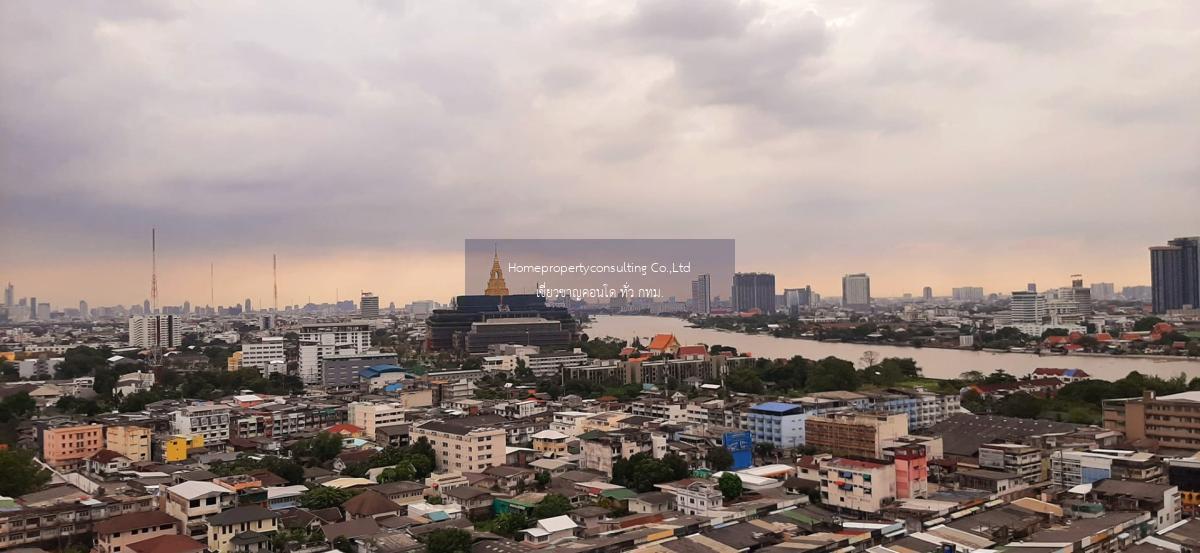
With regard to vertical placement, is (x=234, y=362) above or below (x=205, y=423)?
above

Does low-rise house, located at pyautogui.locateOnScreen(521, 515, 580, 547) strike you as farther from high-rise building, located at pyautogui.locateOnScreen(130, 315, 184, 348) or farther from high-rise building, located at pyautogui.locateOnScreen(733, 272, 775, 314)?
high-rise building, located at pyautogui.locateOnScreen(733, 272, 775, 314)

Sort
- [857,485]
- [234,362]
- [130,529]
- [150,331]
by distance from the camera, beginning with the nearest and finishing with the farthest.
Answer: [130,529] < [857,485] < [234,362] < [150,331]

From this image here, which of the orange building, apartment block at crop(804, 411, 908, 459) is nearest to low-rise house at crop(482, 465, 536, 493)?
apartment block at crop(804, 411, 908, 459)

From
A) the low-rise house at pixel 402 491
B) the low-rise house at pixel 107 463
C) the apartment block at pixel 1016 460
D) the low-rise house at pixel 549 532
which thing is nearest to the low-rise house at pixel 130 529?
the low-rise house at pixel 402 491

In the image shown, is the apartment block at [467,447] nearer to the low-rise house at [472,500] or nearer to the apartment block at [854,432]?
the low-rise house at [472,500]

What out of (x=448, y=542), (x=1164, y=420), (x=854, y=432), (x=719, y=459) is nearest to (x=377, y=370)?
(x=719, y=459)

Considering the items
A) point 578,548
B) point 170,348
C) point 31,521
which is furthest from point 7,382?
point 578,548

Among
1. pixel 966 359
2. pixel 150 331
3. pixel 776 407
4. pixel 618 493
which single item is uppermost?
pixel 150 331

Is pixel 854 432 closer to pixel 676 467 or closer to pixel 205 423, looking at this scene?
pixel 676 467
